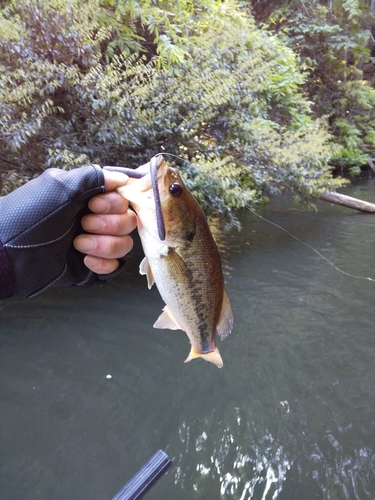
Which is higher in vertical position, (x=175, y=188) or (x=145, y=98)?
(x=145, y=98)

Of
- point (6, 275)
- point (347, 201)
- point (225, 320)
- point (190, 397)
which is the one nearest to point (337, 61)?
point (347, 201)

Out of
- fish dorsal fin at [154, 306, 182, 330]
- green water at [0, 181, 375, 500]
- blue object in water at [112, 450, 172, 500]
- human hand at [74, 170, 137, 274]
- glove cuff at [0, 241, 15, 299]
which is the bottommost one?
green water at [0, 181, 375, 500]

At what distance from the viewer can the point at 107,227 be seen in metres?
1.71

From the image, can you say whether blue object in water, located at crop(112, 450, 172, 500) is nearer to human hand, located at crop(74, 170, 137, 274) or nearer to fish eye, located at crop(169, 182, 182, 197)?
human hand, located at crop(74, 170, 137, 274)

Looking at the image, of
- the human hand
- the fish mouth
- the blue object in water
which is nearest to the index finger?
the human hand

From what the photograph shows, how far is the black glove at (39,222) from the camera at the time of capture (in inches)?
61.4

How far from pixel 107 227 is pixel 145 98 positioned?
4.52 m

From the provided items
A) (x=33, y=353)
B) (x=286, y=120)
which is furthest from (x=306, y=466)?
(x=286, y=120)

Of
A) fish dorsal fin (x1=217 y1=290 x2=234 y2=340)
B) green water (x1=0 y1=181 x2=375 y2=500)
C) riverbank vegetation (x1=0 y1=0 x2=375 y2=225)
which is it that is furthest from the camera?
riverbank vegetation (x1=0 y1=0 x2=375 y2=225)

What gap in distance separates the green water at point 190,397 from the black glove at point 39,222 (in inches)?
91.5

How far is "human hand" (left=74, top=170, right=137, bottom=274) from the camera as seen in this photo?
162cm

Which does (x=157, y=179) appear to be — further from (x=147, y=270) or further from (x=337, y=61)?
(x=337, y=61)

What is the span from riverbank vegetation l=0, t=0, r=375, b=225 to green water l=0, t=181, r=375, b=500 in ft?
6.36

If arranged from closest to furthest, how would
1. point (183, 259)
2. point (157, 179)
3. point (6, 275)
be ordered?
point (157, 179) < point (183, 259) < point (6, 275)
